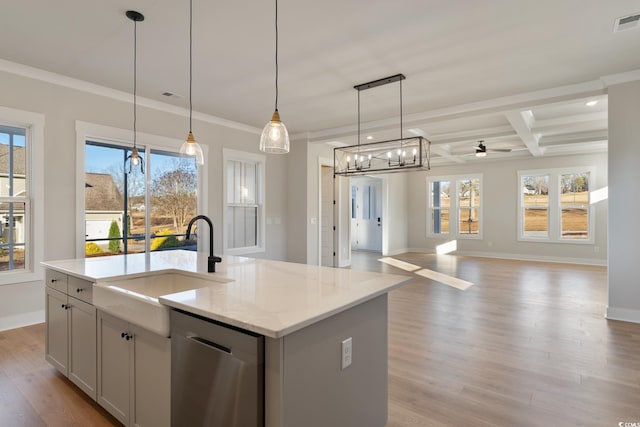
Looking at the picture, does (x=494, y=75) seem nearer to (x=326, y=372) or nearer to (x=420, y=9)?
(x=420, y=9)

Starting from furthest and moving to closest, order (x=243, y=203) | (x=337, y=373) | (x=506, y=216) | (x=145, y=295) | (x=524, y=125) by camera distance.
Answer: (x=506, y=216) < (x=243, y=203) < (x=524, y=125) < (x=145, y=295) < (x=337, y=373)

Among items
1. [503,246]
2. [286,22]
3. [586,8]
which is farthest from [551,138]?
[286,22]

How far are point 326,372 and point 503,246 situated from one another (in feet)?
30.2

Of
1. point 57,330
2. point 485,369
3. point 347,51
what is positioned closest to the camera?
point 57,330

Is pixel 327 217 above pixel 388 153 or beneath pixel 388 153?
beneath

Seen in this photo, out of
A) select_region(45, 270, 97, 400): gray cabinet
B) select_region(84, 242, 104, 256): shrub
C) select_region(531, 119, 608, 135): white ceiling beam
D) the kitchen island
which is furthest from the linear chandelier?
select_region(531, 119, 608, 135): white ceiling beam

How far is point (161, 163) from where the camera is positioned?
4969mm

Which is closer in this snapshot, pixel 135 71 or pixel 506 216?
pixel 135 71

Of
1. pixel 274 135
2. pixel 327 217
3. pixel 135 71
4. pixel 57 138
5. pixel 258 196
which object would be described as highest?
pixel 135 71

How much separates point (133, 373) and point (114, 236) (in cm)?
324

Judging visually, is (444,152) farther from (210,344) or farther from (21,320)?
(21,320)

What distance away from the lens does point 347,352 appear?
5.15 feet

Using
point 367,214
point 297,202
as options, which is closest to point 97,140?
point 297,202

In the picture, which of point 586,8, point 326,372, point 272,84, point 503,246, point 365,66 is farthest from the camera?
point 503,246
